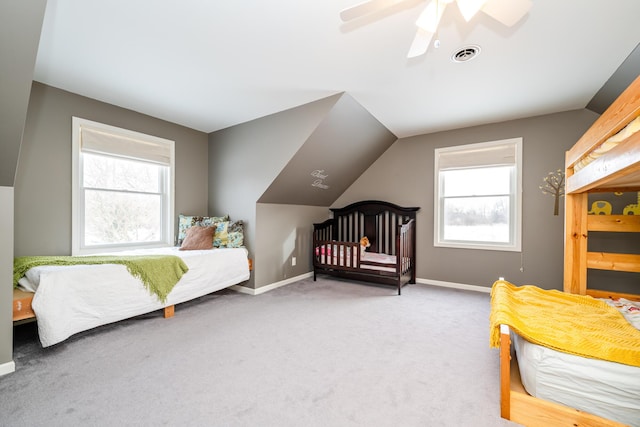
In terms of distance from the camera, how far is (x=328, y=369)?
5.69ft

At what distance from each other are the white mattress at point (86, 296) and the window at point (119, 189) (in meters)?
0.93

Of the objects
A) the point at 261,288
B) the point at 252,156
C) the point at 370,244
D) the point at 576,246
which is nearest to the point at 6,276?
the point at 261,288

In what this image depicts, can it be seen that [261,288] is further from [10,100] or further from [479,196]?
[479,196]

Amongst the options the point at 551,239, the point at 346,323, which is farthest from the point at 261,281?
the point at 551,239

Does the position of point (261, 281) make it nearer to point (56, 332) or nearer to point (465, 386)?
point (56, 332)

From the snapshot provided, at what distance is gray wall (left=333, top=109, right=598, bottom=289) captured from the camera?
3105 millimetres

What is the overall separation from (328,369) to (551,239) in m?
3.12

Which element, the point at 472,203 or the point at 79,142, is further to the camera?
the point at 472,203

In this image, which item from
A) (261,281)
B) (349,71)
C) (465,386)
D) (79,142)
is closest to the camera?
(465,386)

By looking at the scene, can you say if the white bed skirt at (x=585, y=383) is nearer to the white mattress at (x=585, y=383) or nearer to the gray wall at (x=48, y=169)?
the white mattress at (x=585, y=383)

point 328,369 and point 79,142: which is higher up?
point 79,142

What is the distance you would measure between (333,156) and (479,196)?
207 centimetres

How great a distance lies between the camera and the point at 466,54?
201cm

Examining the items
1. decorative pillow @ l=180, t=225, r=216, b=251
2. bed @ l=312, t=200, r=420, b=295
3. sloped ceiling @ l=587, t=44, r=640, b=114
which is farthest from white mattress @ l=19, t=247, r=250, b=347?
sloped ceiling @ l=587, t=44, r=640, b=114
